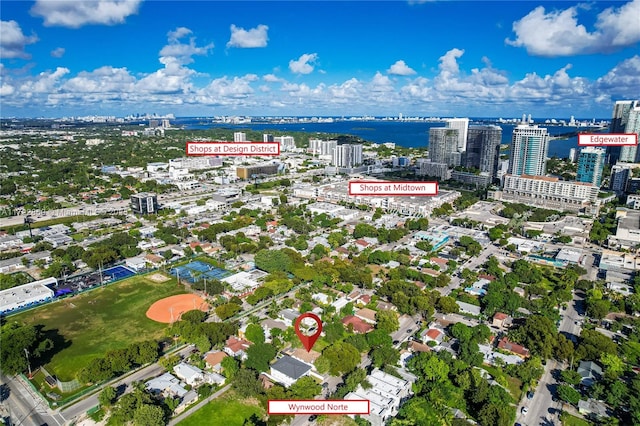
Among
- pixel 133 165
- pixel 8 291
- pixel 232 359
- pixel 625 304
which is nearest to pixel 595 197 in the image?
pixel 625 304

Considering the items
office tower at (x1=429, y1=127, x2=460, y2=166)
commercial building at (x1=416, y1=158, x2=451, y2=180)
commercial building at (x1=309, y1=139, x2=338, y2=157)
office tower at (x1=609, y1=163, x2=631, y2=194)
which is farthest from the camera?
commercial building at (x1=309, y1=139, x2=338, y2=157)

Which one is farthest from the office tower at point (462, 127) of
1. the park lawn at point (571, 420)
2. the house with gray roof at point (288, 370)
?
the house with gray roof at point (288, 370)

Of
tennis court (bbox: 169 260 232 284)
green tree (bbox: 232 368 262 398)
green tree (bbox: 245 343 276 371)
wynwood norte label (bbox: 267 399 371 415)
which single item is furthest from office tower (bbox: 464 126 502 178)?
green tree (bbox: 232 368 262 398)

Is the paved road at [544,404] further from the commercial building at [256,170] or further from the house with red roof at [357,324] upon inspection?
the commercial building at [256,170]

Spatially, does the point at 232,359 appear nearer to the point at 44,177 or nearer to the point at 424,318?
the point at 424,318

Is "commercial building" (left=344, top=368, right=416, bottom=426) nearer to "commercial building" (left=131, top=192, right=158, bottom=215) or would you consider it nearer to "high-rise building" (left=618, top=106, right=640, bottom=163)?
"commercial building" (left=131, top=192, right=158, bottom=215)

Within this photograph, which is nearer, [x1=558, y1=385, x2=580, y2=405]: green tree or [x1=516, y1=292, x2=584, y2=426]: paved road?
[x1=516, y1=292, x2=584, y2=426]: paved road
